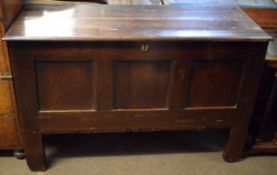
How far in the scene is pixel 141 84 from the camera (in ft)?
4.88

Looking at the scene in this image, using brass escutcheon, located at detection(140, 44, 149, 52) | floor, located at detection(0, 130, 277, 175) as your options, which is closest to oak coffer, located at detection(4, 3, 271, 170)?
brass escutcheon, located at detection(140, 44, 149, 52)

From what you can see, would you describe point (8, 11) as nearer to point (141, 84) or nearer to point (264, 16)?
point (141, 84)

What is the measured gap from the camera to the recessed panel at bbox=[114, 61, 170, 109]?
1439 millimetres

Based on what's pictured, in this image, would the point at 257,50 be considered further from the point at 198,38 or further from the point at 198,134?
the point at 198,134

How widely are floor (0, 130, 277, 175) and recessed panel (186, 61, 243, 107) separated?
0.36 meters

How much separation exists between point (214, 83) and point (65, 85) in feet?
2.10

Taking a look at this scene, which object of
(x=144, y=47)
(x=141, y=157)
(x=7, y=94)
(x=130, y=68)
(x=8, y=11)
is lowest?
(x=141, y=157)

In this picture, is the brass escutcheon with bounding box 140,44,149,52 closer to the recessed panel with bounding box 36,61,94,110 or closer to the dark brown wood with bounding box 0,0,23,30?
the recessed panel with bounding box 36,61,94,110

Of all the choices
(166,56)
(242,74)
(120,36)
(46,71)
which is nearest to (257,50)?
(242,74)

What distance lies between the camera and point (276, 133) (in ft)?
5.96

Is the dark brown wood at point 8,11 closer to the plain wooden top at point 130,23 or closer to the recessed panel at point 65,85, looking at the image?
the plain wooden top at point 130,23

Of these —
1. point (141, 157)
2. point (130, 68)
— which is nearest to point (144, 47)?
point (130, 68)

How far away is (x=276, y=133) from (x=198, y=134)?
0.41 metres

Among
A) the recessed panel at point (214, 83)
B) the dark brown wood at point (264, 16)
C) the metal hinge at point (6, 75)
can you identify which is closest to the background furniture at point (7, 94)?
the metal hinge at point (6, 75)
